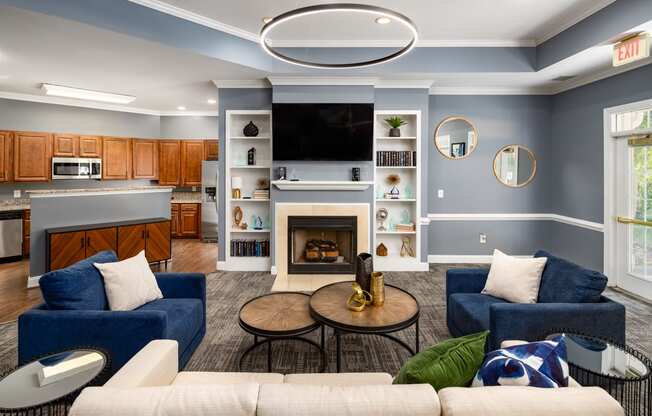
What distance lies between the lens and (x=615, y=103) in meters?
4.32

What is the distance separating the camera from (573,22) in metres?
3.97

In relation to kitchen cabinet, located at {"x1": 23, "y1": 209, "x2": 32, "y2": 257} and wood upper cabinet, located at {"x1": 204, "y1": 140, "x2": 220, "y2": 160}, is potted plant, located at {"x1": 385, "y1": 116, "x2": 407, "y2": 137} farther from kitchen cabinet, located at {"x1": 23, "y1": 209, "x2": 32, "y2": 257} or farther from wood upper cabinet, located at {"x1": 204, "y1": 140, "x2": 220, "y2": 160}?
kitchen cabinet, located at {"x1": 23, "y1": 209, "x2": 32, "y2": 257}

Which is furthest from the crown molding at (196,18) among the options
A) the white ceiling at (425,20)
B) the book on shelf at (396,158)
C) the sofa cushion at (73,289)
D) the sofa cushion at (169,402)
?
the sofa cushion at (169,402)

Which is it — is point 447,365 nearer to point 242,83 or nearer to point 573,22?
point 573,22

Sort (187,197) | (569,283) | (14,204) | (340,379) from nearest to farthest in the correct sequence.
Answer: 1. (340,379)
2. (569,283)
3. (14,204)
4. (187,197)

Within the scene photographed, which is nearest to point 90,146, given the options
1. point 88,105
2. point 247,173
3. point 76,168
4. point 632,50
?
point 76,168

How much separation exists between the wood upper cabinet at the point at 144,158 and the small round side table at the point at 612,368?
25.4ft

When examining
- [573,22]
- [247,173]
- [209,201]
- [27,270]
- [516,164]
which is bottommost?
[27,270]

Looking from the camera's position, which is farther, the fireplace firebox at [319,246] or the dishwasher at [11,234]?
the dishwasher at [11,234]

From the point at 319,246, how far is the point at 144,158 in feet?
15.4

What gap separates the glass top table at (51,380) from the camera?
137cm

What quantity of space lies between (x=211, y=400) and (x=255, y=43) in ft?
14.5

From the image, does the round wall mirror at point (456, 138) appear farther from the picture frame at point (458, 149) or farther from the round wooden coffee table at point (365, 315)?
the round wooden coffee table at point (365, 315)

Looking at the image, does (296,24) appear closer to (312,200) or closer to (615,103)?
(312,200)
